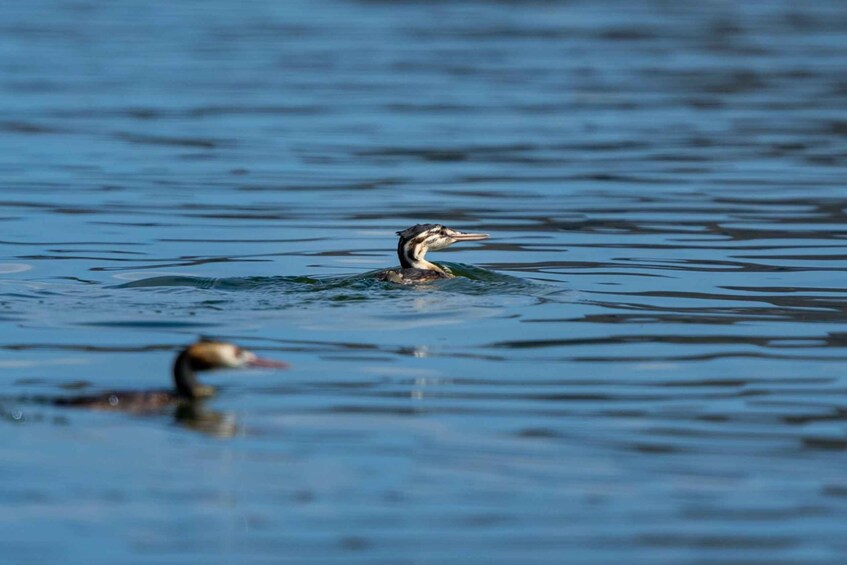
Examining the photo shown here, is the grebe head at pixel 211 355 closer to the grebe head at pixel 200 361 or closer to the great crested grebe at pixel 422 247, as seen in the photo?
the grebe head at pixel 200 361

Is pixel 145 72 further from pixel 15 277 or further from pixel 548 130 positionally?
pixel 15 277

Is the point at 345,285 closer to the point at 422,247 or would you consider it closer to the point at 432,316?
the point at 422,247

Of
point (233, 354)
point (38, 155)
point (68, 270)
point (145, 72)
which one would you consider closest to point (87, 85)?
point (145, 72)

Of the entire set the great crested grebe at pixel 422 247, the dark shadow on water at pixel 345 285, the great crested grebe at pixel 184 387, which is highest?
the great crested grebe at pixel 422 247

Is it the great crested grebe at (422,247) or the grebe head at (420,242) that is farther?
the grebe head at (420,242)

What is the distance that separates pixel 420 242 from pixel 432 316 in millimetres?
2132

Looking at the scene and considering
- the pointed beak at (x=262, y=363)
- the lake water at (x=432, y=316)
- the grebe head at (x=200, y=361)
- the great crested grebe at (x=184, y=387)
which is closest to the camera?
the lake water at (x=432, y=316)

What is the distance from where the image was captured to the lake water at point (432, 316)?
26.5ft

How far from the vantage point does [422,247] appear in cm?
1556

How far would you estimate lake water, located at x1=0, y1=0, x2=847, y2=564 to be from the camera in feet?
26.5

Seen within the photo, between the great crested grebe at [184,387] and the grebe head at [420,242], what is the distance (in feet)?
16.5

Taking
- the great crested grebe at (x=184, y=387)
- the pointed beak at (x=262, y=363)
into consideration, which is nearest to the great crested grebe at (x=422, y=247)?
the pointed beak at (x=262, y=363)

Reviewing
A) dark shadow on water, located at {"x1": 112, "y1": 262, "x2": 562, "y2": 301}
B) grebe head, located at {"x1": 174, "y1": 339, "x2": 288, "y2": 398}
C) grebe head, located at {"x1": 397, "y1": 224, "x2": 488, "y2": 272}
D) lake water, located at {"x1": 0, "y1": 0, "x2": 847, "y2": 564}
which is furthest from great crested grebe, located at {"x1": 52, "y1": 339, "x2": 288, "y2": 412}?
grebe head, located at {"x1": 397, "y1": 224, "x2": 488, "y2": 272}

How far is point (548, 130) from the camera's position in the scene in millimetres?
27844
